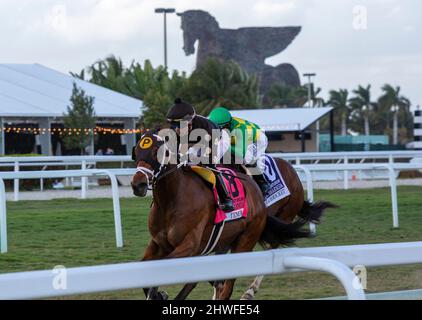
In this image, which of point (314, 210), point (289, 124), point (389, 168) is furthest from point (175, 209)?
point (289, 124)

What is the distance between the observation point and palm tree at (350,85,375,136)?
257ft

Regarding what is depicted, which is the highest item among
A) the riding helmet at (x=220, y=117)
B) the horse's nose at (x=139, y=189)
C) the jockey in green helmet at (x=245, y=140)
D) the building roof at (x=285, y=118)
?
the building roof at (x=285, y=118)

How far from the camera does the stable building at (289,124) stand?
30.8m

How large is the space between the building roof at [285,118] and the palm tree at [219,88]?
30.9 feet

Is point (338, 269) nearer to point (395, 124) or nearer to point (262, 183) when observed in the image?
point (262, 183)

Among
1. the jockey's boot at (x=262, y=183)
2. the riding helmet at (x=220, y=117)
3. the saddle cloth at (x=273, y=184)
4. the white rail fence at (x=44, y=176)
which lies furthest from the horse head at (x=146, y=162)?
the white rail fence at (x=44, y=176)

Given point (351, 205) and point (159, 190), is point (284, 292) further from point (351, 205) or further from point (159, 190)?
point (351, 205)

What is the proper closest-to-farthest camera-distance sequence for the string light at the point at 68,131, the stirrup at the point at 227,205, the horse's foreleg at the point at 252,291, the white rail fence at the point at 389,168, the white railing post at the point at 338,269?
the white railing post at the point at 338,269 < the stirrup at the point at 227,205 < the horse's foreleg at the point at 252,291 < the white rail fence at the point at 389,168 < the string light at the point at 68,131

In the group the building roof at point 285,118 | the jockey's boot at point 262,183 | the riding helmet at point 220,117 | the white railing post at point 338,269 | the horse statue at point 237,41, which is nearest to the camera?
the white railing post at point 338,269

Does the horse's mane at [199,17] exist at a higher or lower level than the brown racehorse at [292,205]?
higher

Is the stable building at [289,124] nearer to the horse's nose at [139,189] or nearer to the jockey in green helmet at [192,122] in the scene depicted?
the jockey in green helmet at [192,122]

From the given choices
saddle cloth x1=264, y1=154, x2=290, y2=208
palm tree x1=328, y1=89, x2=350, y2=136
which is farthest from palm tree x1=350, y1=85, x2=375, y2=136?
saddle cloth x1=264, y1=154, x2=290, y2=208

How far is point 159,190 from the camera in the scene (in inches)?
229
